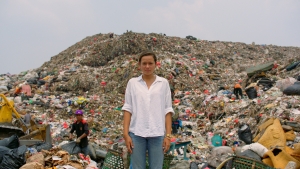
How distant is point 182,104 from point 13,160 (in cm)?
653

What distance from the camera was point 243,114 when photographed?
23.3ft

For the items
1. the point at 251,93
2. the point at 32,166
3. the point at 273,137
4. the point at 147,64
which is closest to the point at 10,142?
the point at 32,166

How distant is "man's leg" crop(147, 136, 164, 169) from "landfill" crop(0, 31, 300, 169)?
2.89 feet

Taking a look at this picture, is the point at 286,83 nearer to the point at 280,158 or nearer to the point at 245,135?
the point at 245,135

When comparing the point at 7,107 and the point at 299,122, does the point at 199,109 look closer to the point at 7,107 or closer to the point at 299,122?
the point at 299,122

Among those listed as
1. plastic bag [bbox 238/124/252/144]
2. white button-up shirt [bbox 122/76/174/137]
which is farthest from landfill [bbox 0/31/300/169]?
white button-up shirt [bbox 122/76/174/137]

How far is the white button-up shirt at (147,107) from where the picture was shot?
7.11 feet

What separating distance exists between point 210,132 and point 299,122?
210 cm

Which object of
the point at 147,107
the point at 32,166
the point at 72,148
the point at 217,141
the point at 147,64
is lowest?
the point at 217,141

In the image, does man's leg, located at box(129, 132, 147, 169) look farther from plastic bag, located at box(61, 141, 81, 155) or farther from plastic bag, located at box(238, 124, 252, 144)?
plastic bag, located at box(238, 124, 252, 144)

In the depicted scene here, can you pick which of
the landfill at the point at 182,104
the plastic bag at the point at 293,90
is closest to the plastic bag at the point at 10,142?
the landfill at the point at 182,104

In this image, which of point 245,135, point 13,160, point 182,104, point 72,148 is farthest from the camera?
point 182,104

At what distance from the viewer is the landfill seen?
4.26 m

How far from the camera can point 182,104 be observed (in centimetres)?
958
